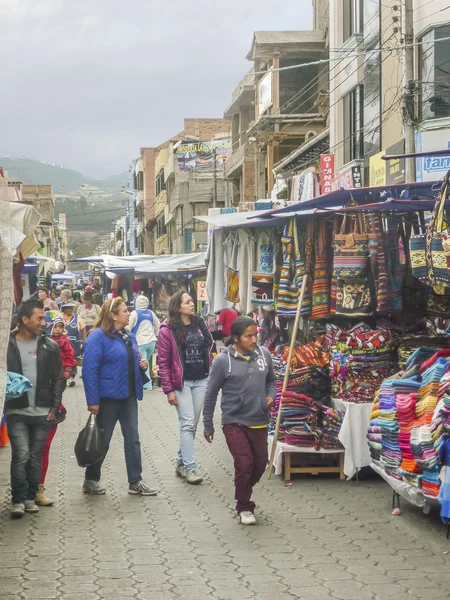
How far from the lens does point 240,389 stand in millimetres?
8234

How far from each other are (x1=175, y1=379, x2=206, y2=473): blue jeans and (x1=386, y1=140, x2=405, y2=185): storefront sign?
33.9 ft

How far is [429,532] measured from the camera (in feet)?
24.9

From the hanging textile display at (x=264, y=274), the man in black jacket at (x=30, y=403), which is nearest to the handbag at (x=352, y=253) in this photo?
the hanging textile display at (x=264, y=274)

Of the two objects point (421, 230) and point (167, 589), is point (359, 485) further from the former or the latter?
point (167, 589)

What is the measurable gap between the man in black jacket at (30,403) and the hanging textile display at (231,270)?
14.5ft

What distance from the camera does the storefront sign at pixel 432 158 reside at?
1867 centimetres

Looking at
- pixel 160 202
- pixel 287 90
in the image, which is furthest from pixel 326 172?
pixel 160 202

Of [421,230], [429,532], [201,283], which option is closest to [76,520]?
[429,532]

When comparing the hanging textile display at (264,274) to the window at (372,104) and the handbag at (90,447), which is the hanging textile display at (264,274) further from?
the window at (372,104)

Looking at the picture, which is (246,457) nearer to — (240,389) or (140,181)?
(240,389)

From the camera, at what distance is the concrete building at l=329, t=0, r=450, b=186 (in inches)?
778

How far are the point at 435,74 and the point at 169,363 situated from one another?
1239 centimetres

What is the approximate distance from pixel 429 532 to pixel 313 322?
3444 millimetres

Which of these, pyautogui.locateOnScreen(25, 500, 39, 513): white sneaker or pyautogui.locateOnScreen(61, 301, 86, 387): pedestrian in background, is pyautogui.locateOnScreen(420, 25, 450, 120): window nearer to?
pyautogui.locateOnScreen(61, 301, 86, 387): pedestrian in background
